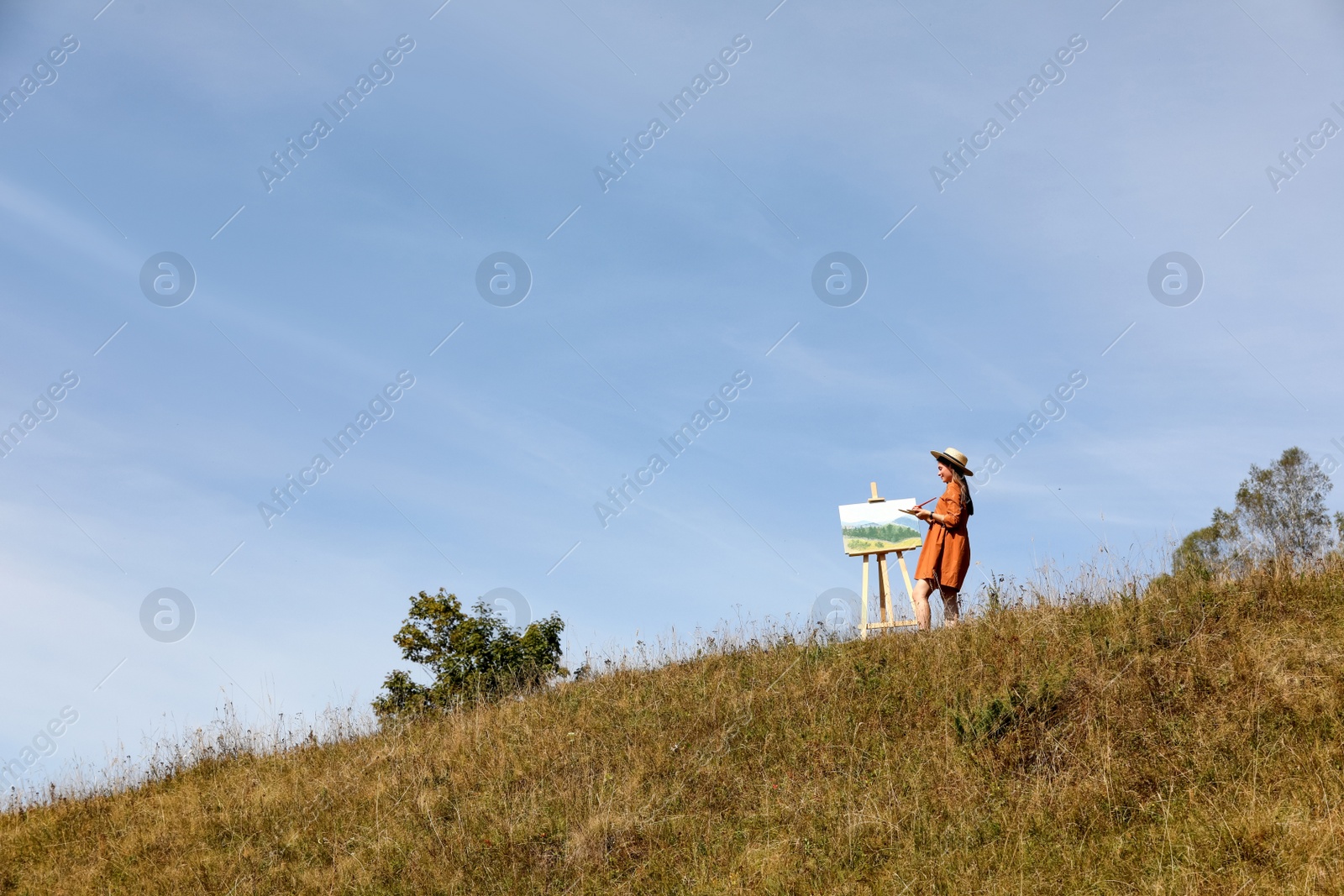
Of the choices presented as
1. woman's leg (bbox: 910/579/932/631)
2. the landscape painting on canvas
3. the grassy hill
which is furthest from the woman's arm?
the landscape painting on canvas

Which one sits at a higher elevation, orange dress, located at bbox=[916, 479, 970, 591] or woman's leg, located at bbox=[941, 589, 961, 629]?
orange dress, located at bbox=[916, 479, 970, 591]

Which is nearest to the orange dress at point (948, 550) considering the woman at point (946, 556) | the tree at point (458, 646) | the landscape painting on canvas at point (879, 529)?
the woman at point (946, 556)

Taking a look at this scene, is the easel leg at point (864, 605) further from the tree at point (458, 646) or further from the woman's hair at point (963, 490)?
the tree at point (458, 646)

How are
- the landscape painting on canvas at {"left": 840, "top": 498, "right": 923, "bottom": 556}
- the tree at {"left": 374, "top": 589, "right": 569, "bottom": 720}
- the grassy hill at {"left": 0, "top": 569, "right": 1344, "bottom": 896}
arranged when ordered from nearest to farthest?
the grassy hill at {"left": 0, "top": 569, "right": 1344, "bottom": 896}, the landscape painting on canvas at {"left": 840, "top": 498, "right": 923, "bottom": 556}, the tree at {"left": 374, "top": 589, "right": 569, "bottom": 720}

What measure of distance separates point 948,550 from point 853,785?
14.7ft

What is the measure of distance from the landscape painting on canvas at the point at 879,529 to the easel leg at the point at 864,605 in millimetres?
241

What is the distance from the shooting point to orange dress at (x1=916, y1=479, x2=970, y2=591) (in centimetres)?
1288

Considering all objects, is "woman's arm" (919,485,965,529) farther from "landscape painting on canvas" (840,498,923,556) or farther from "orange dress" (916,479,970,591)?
"landscape painting on canvas" (840,498,923,556)

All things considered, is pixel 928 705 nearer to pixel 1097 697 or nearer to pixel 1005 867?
pixel 1097 697

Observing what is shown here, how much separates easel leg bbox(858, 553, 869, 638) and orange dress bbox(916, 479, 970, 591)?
1.58 meters

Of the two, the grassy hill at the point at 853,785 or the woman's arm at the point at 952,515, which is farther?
the woman's arm at the point at 952,515

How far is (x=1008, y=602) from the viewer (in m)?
12.7

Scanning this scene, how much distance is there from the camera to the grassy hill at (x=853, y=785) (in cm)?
780

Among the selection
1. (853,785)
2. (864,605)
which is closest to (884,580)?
(864,605)
